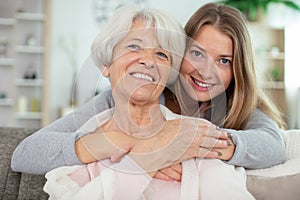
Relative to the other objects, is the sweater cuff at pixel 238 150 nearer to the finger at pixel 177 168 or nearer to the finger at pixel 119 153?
the finger at pixel 177 168

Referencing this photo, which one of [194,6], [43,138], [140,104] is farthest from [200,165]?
[194,6]

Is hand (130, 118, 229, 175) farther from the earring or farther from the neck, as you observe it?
the earring

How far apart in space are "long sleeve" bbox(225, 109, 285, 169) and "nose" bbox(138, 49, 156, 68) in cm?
26

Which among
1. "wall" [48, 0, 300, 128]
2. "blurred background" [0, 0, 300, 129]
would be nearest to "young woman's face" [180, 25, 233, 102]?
"blurred background" [0, 0, 300, 129]

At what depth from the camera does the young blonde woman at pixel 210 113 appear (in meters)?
1.21

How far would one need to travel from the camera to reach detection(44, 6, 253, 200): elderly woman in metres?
1.15

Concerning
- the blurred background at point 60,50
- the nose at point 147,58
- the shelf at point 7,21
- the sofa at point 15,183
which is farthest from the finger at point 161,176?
the shelf at point 7,21

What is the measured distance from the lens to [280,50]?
19.4 feet

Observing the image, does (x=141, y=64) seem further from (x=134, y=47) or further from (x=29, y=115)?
(x=29, y=115)

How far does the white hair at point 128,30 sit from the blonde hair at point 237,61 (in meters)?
0.19

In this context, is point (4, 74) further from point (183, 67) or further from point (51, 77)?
point (183, 67)

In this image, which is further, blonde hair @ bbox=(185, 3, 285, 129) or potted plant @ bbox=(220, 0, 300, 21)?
potted plant @ bbox=(220, 0, 300, 21)

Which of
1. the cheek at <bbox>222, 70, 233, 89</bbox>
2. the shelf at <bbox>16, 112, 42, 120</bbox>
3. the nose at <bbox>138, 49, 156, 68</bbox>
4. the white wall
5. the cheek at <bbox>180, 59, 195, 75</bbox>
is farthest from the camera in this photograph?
the white wall

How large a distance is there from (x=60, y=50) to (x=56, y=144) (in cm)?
459
